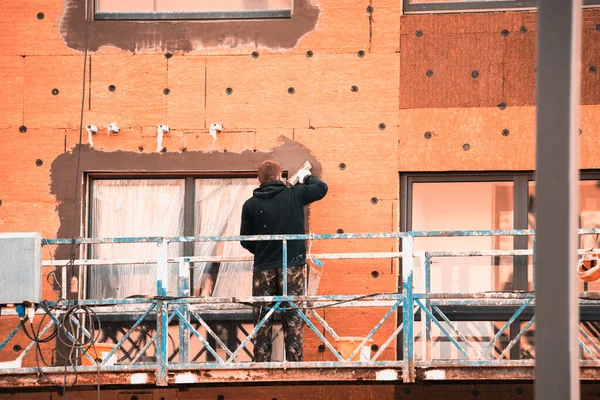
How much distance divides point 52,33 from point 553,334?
8735mm

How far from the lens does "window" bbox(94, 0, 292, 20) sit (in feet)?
43.3

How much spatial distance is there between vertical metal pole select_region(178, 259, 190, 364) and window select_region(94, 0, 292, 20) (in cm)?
276

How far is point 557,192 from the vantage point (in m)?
5.70

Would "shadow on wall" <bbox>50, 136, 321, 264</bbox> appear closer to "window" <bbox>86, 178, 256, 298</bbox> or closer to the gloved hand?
"window" <bbox>86, 178, 256, 298</bbox>

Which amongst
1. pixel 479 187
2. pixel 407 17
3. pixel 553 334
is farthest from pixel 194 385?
pixel 553 334

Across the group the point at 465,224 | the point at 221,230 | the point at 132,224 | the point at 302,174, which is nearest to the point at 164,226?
the point at 132,224

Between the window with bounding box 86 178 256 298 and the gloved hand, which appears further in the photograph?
the window with bounding box 86 178 256 298

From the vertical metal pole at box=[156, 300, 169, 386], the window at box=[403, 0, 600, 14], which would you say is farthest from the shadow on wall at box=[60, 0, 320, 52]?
the vertical metal pole at box=[156, 300, 169, 386]

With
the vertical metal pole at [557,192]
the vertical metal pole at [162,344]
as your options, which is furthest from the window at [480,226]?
the vertical metal pole at [557,192]

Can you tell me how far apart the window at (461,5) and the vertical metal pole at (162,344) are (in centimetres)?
439

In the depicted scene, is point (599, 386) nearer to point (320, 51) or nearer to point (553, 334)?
point (320, 51)

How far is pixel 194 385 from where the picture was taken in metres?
12.3

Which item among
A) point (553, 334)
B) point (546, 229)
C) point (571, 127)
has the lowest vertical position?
point (553, 334)

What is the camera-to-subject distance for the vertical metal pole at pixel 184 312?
431 inches
